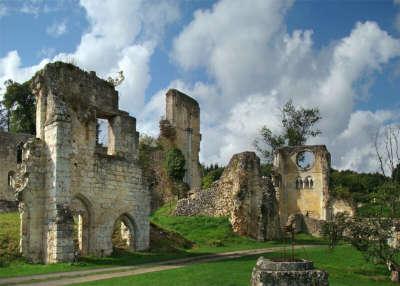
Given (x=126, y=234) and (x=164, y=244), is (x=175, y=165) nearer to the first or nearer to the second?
(x=164, y=244)

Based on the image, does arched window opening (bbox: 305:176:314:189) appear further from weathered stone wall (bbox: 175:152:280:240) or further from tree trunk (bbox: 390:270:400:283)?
tree trunk (bbox: 390:270:400:283)

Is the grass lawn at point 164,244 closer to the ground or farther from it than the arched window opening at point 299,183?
closer to the ground

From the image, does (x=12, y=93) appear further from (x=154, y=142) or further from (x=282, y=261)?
(x=282, y=261)

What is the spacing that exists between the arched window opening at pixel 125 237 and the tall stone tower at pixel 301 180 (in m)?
31.7

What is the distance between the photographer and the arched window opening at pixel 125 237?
982 inches

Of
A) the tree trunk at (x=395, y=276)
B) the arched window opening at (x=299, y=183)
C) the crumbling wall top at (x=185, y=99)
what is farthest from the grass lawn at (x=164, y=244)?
the arched window opening at (x=299, y=183)

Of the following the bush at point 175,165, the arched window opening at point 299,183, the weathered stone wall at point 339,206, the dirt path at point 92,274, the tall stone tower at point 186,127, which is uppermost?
the tall stone tower at point 186,127

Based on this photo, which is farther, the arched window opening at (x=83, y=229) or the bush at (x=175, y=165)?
the bush at (x=175, y=165)

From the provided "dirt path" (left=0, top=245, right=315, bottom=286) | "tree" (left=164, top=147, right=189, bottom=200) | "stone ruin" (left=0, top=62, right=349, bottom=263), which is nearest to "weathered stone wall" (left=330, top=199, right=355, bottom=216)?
"tree" (left=164, top=147, right=189, bottom=200)

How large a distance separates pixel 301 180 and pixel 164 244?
3312 centimetres

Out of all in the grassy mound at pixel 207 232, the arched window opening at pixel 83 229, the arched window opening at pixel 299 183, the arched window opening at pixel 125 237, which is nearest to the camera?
the arched window opening at pixel 83 229

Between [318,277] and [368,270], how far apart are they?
34.2 ft

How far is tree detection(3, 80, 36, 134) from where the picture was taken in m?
54.0

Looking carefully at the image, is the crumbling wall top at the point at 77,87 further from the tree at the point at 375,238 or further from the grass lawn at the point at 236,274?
the tree at the point at 375,238
